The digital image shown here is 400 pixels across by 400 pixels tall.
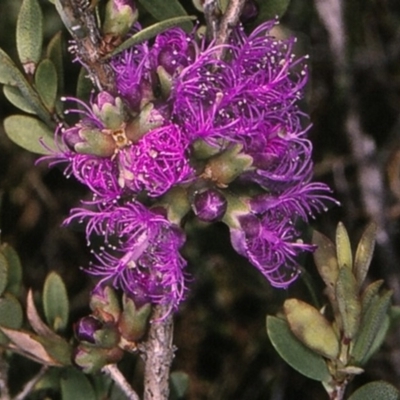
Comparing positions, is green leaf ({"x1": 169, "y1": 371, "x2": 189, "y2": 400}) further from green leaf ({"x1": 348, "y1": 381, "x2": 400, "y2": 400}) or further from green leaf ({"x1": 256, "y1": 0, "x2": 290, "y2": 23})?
green leaf ({"x1": 256, "y1": 0, "x2": 290, "y2": 23})

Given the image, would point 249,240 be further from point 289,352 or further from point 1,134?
point 1,134

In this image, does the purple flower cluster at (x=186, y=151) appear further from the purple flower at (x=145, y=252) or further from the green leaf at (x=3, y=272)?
the green leaf at (x=3, y=272)

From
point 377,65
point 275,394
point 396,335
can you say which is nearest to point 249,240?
point 275,394

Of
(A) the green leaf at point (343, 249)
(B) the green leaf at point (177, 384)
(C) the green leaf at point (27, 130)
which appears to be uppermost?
(C) the green leaf at point (27, 130)

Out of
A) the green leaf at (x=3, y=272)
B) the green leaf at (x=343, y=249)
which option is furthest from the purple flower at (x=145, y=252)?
the green leaf at (x=343, y=249)

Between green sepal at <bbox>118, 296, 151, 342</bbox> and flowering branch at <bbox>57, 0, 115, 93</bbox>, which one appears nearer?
flowering branch at <bbox>57, 0, 115, 93</bbox>

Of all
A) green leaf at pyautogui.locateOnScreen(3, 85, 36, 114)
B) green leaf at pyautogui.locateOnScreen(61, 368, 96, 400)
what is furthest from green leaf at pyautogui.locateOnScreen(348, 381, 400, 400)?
green leaf at pyautogui.locateOnScreen(3, 85, 36, 114)
